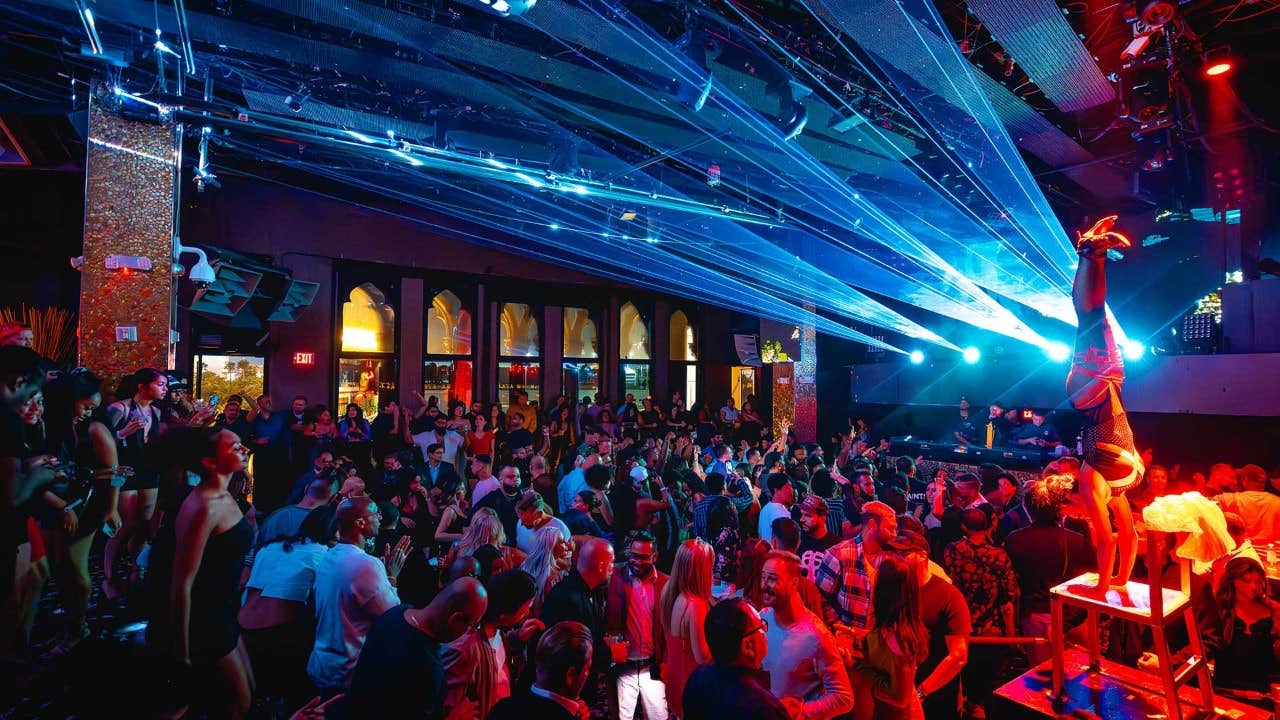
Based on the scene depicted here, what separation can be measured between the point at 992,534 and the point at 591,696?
9.98 ft

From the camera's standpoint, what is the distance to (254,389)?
30.5ft

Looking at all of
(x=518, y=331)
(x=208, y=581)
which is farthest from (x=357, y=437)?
(x=208, y=581)

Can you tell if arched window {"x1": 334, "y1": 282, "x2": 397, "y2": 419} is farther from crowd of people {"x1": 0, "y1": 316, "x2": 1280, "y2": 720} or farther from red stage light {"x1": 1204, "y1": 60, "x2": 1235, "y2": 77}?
red stage light {"x1": 1204, "y1": 60, "x2": 1235, "y2": 77}

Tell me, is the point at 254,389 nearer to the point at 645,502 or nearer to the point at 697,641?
the point at 645,502

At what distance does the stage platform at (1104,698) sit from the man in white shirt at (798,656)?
0.94 m

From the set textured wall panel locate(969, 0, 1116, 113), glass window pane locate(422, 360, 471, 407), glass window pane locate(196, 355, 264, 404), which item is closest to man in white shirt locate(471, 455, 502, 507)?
textured wall panel locate(969, 0, 1116, 113)

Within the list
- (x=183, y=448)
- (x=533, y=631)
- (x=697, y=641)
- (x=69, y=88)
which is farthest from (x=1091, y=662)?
(x=69, y=88)

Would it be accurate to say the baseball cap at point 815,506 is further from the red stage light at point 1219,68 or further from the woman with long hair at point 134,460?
the red stage light at point 1219,68

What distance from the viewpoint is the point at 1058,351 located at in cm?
977

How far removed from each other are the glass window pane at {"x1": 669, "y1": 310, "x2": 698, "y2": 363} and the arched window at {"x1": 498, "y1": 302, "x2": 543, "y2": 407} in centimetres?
309

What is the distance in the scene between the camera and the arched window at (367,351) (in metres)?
10.1

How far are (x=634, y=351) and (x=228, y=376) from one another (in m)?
7.13

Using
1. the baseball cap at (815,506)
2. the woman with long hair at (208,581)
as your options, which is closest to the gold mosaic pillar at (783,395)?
the baseball cap at (815,506)

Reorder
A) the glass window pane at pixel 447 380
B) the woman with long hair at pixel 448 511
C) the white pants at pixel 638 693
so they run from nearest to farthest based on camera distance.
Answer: the white pants at pixel 638 693
the woman with long hair at pixel 448 511
the glass window pane at pixel 447 380
